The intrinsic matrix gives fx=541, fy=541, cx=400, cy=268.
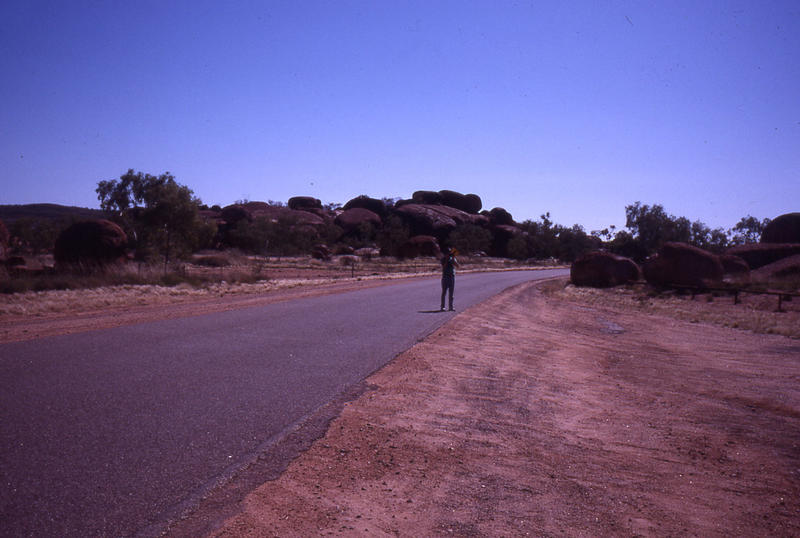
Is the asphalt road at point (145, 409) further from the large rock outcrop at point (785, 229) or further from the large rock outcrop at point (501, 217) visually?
the large rock outcrop at point (501, 217)

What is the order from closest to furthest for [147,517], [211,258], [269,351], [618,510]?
[147,517]
[618,510]
[269,351]
[211,258]

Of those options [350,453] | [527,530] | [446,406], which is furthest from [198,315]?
[527,530]

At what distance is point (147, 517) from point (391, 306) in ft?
46.5

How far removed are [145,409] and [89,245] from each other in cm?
2312

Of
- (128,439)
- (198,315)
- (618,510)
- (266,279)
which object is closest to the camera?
(618,510)

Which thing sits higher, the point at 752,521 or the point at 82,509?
the point at 82,509

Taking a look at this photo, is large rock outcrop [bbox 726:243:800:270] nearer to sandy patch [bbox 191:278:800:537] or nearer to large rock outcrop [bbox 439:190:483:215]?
sandy patch [bbox 191:278:800:537]

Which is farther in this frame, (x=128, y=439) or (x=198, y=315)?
(x=198, y=315)

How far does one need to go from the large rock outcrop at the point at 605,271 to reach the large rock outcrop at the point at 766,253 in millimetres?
8847

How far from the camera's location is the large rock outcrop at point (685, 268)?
2848 cm

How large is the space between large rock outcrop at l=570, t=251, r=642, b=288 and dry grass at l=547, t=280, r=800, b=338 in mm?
2846

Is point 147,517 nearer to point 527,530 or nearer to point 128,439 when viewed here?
point 128,439

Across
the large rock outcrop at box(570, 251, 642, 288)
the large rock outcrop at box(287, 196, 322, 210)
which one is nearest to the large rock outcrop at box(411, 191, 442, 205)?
the large rock outcrop at box(287, 196, 322, 210)

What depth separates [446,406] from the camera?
6.20 m
